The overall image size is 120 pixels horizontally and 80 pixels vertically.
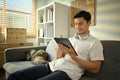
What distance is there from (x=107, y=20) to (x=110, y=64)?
85 centimetres

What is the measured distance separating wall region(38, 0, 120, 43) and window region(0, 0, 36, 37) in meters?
2.06

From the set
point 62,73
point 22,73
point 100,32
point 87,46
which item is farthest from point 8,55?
point 100,32

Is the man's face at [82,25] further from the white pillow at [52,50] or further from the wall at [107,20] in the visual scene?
the white pillow at [52,50]

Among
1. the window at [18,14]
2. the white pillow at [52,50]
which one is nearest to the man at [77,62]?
the white pillow at [52,50]

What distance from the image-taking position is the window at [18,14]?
3.34 metres

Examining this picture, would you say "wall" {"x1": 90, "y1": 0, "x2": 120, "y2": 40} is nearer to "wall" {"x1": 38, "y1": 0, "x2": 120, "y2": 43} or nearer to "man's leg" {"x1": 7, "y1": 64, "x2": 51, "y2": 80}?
"wall" {"x1": 38, "y1": 0, "x2": 120, "y2": 43}

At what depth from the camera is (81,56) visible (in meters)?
1.41

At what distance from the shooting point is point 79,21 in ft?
4.80

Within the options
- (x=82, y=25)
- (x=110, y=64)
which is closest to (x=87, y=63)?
(x=110, y=64)

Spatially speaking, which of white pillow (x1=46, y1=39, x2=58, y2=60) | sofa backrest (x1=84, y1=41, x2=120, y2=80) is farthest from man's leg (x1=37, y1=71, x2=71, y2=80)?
white pillow (x1=46, y1=39, x2=58, y2=60)

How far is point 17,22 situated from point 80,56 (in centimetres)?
259

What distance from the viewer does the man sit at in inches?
51.4

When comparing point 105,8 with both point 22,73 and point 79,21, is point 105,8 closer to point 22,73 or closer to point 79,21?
point 79,21

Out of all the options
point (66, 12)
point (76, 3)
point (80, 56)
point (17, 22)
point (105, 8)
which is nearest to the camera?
point (80, 56)
